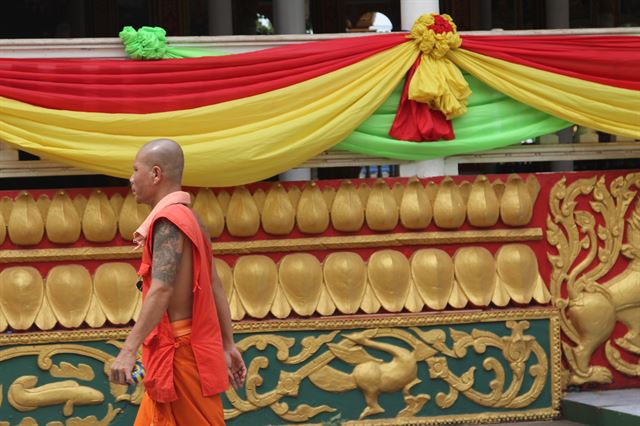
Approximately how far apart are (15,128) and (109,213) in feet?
2.23

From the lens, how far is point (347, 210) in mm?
7348

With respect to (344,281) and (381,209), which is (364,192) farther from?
(344,281)

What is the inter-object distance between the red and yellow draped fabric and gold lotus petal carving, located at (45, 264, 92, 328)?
0.62 m

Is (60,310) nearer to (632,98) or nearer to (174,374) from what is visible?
(174,374)

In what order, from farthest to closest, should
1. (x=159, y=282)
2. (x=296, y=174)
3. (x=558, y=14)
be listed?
1. (x=558, y=14)
2. (x=296, y=174)
3. (x=159, y=282)

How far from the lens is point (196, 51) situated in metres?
7.34

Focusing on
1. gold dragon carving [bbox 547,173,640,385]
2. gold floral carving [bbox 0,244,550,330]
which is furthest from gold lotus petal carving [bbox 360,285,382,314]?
gold dragon carving [bbox 547,173,640,385]

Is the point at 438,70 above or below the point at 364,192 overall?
above

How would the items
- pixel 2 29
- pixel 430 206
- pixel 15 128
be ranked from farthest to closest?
pixel 2 29 → pixel 430 206 → pixel 15 128

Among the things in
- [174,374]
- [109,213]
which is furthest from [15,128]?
[174,374]

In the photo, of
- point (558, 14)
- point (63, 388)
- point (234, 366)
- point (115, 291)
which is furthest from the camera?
point (558, 14)

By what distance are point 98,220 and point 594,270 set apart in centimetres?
288

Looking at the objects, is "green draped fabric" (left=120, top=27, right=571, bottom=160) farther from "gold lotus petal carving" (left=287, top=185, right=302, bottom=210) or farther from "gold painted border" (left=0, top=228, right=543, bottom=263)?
"gold painted border" (left=0, top=228, right=543, bottom=263)

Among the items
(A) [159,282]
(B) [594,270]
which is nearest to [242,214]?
(B) [594,270]
